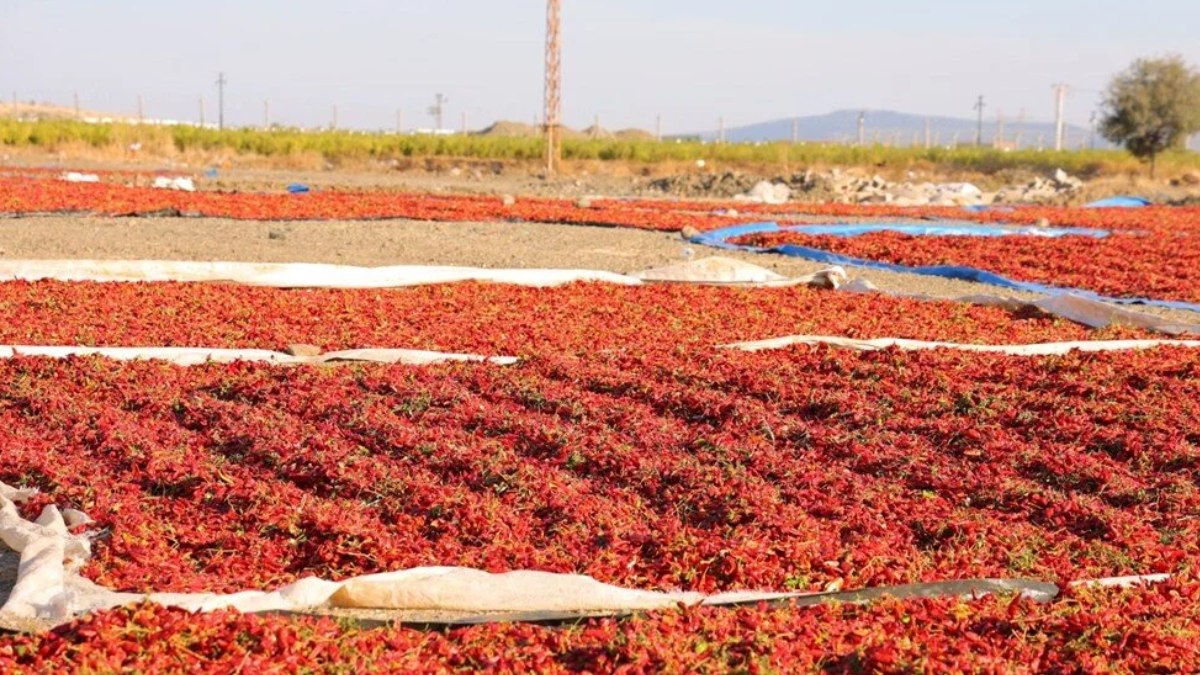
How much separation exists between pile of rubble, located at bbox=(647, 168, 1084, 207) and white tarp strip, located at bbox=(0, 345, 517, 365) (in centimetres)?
2690

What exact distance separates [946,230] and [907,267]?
509cm

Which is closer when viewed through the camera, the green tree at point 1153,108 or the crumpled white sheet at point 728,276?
the crumpled white sheet at point 728,276

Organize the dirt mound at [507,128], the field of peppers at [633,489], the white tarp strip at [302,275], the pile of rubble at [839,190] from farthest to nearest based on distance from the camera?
the dirt mound at [507,128] → the pile of rubble at [839,190] → the white tarp strip at [302,275] → the field of peppers at [633,489]

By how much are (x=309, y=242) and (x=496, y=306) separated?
6180 millimetres

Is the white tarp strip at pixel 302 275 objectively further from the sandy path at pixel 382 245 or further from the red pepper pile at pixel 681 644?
the red pepper pile at pixel 681 644

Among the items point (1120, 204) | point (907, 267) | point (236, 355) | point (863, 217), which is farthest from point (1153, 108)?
point (236, 355)

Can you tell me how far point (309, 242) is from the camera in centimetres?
1647

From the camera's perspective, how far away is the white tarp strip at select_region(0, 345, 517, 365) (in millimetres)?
8164

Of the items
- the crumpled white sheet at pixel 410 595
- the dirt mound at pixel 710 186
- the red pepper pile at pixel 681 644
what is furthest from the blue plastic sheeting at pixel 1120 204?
the crumpled white sheet at pixel 410 595

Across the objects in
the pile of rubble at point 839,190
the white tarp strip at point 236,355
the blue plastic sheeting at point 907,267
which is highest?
the pile of rubble at point 839,190

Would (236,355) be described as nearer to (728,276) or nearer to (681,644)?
(681,644)

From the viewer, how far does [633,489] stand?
5.78m

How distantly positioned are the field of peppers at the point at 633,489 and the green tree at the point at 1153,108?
133 ft

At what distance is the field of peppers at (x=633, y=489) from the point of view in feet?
13.3
